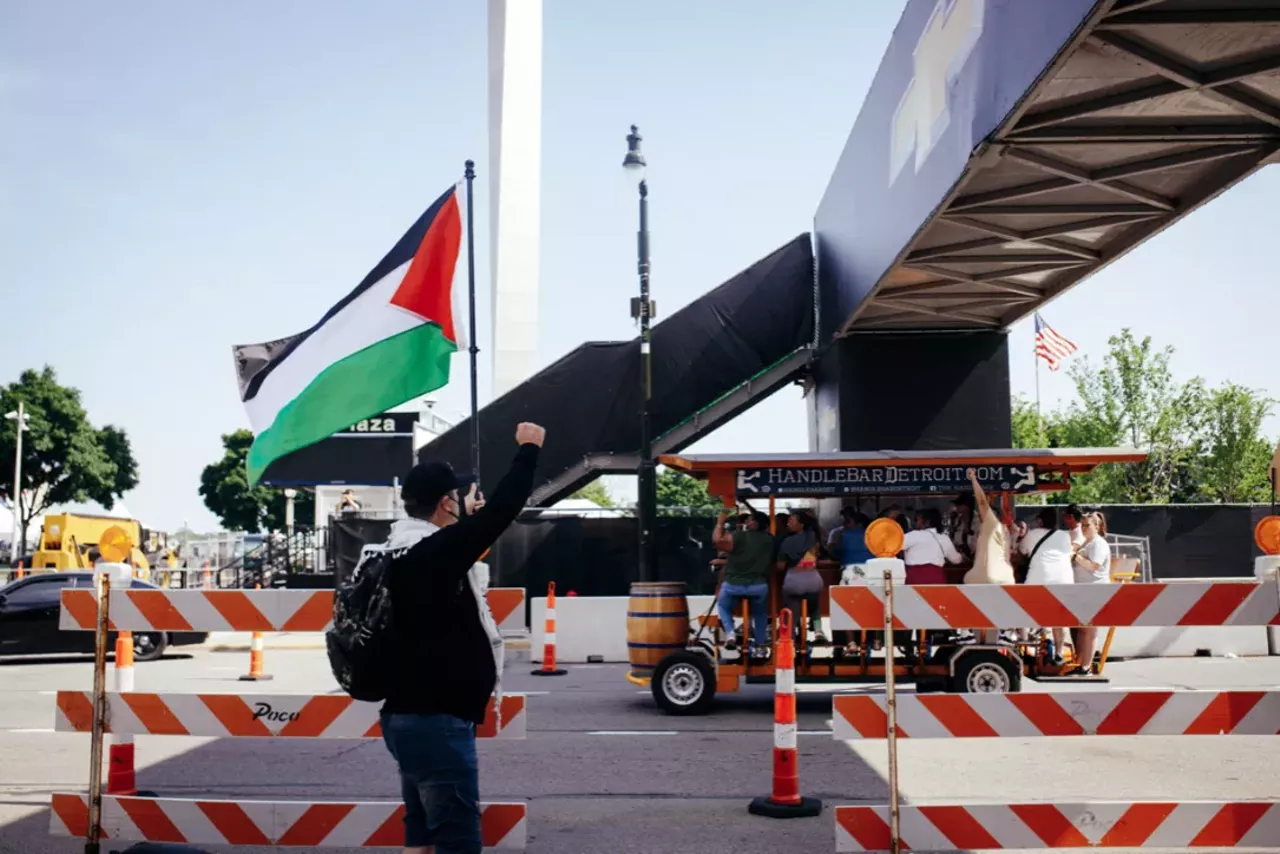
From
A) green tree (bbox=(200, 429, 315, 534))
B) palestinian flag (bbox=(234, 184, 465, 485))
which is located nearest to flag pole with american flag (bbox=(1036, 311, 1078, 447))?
palestinian flag (bbox=(234, 184, 465, 485))

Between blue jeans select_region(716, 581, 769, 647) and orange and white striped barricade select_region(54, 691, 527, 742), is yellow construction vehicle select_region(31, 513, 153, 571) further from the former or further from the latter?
orange and white striped barricade select_region(54, 691, 527, 742)

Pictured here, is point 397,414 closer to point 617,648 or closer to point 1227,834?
point 617,648

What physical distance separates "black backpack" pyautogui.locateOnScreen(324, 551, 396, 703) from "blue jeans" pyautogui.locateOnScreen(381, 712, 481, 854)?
168 millimetres

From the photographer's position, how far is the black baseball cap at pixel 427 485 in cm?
447

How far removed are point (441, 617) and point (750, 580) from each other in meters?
8.05

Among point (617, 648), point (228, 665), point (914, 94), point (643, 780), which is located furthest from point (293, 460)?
point (643, 780)

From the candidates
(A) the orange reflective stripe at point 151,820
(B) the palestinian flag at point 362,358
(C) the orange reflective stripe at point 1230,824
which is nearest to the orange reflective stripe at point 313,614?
(A) the orange reflective stripe at point 151,820

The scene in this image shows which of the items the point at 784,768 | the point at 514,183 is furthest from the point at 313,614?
the point at 514,183

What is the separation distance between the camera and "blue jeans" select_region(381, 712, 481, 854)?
4168mm

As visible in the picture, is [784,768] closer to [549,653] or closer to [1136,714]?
[1136,714]

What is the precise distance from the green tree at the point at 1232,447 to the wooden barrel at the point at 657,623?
39678 mm

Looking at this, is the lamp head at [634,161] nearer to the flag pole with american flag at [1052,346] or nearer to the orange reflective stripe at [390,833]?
the orange reflective stripe at [390,833]

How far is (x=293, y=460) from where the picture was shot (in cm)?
3019

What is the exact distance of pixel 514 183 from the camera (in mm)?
35406
